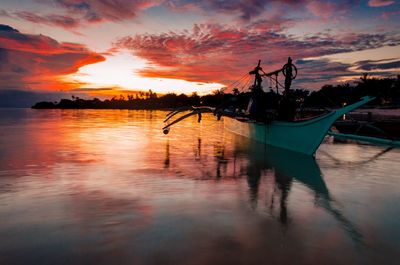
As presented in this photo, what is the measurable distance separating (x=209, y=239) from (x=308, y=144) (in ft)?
38.5

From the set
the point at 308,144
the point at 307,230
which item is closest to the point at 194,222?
the point at 307,230

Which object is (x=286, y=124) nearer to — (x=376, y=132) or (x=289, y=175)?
(x=289, y=175)

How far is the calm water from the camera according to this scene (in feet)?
16.6

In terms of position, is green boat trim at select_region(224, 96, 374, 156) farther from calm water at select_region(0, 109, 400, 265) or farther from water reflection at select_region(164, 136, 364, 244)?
calm water at select_region(0, 109, 400, 265)

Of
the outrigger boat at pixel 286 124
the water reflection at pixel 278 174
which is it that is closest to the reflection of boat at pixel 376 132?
the water reflection at pixel 278 174

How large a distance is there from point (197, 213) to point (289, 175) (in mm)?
5872

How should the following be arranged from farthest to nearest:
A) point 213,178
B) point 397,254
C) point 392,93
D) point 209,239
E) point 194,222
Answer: point 392,93
point 213,178
point 194,222
point 209,239
point 397,254

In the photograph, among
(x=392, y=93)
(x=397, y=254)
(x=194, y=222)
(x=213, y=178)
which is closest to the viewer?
(x=397, y=254)

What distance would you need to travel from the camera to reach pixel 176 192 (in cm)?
893

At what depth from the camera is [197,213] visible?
7121 mm

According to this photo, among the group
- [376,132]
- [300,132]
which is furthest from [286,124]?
[376,132]

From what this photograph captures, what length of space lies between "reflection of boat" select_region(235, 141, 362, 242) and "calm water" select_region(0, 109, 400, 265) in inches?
1.6

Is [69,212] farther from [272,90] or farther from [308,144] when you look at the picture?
[272,90]

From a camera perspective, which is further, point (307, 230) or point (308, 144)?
point (308, 144)
